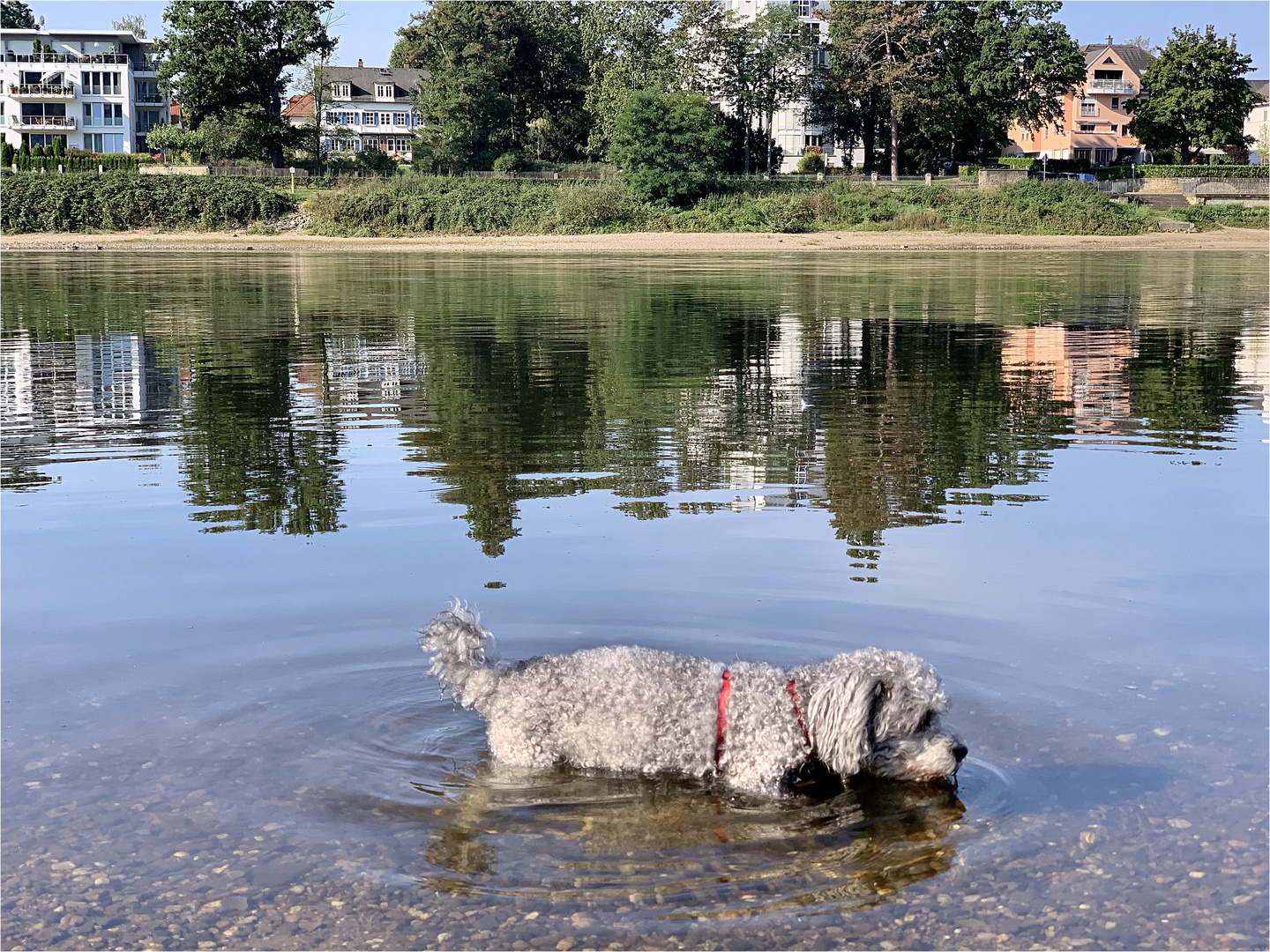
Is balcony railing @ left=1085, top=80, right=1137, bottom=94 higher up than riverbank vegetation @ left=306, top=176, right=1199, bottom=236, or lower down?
higher up

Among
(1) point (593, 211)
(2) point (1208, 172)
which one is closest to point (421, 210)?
(1) point (593, 211)

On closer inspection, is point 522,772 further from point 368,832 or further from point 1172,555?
point 1172,555

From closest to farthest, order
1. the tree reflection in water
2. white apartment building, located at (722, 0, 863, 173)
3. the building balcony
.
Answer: the tree reflection in water, white apartment building, located at (722, 0, 863, 173), the building balcony

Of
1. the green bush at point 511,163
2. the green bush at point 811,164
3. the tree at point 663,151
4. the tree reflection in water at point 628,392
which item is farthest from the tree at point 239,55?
the tree reflection in water at point 628,392

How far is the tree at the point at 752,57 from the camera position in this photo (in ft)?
278

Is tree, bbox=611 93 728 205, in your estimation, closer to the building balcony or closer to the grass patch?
the grass patch

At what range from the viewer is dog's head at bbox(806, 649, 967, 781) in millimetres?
5500

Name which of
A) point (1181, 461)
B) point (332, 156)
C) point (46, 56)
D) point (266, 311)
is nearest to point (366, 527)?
point (1181, 461)

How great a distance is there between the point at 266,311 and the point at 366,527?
20033 mm

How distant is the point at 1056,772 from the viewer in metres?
6.08

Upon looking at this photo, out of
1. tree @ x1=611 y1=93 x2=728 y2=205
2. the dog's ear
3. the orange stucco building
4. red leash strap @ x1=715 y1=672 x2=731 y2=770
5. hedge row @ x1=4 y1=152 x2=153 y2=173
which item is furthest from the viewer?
the orange stucco building

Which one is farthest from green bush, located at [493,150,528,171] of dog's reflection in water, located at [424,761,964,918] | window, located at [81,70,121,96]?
dog's reflection in water, located at [424,761,964,918]

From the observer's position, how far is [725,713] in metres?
5.75

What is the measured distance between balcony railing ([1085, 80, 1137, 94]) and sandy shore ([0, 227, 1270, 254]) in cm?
5106
